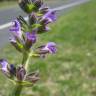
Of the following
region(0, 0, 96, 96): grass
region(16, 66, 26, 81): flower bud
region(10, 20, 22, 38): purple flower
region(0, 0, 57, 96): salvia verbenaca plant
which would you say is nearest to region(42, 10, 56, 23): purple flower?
region(0, 0, 57, 96): salvia verbenaca plant

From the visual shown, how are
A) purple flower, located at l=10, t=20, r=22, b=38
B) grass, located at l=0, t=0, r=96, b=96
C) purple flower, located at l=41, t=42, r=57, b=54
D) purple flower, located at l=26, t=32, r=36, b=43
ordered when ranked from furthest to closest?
grass, located at l=0, t=0, r=96, b=96
purple flower, located at l=41, t=42, r=57, b=54
purple flower, located at l=10, t=20, r=22, b=38
purple flower, located at l=26, t=32, r=36, b=43

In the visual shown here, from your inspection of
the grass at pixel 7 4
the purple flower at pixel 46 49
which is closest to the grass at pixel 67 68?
the purple flower at pixel 46 49

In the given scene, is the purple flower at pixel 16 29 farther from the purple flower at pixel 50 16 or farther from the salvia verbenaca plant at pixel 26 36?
the purple flower at pixel 50 16

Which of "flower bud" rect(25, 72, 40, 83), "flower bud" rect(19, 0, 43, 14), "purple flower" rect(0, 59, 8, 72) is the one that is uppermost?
"flower bud" rect(19, 0, 43, 14)

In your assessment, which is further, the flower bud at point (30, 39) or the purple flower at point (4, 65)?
the purple flower at point (4, 65)

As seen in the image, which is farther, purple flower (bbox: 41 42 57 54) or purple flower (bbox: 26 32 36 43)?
purple flower (bbox: 41 42 57 54)

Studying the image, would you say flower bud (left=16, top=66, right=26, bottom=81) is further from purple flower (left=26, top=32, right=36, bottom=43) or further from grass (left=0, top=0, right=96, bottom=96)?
grass (left=0, top=0, right=96, bottom=96)

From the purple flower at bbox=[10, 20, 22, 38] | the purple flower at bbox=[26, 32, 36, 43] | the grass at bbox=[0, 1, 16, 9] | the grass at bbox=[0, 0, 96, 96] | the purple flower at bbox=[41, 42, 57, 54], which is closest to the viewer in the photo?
the purple flower at bbox=[26, 32, 36, 43]

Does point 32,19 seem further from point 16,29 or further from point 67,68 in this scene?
point 67,68

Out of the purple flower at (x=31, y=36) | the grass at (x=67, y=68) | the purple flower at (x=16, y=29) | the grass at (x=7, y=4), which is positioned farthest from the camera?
the grass at (x=7, y=4)
